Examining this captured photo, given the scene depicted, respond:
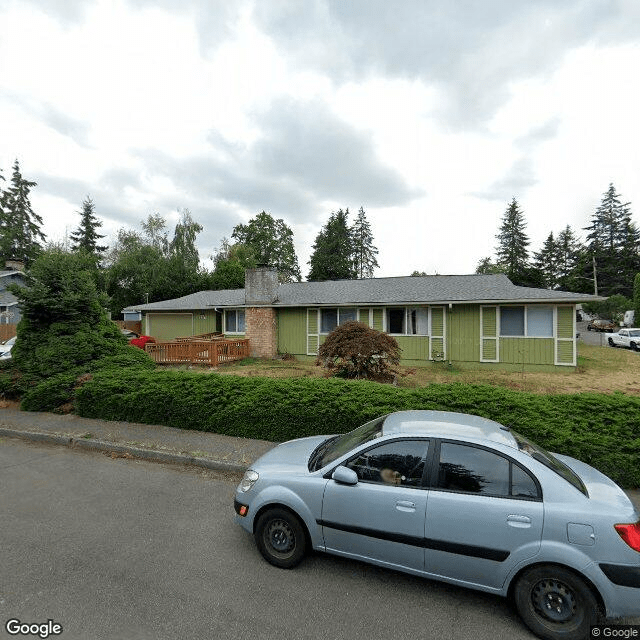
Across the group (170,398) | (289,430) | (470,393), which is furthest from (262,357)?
(470,393)

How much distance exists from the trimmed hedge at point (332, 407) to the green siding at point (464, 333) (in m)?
9.09

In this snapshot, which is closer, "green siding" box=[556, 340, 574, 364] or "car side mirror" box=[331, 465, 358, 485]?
"car side mirror" box=[331, 465, 358, 485]

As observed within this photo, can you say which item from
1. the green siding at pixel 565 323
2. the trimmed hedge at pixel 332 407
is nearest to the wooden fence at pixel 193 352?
the trimmed hedge at pixel 332 407

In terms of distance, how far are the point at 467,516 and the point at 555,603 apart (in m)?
0.84

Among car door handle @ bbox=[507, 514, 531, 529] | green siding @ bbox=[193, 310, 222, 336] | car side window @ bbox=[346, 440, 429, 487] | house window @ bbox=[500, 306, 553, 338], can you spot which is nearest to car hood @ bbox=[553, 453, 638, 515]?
car door handle @ bbox=[507, 514, 531, 529]

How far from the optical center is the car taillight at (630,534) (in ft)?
8.23

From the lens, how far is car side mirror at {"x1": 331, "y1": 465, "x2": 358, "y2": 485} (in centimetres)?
312

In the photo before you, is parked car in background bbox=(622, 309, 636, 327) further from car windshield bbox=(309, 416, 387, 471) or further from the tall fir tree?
car windshield bbox=(309, 416, 387, 471)

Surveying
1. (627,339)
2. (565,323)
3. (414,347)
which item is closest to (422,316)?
(414,347)

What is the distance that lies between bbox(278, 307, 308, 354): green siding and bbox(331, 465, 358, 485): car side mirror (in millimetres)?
13982

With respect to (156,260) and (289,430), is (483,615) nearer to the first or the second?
(289,430)

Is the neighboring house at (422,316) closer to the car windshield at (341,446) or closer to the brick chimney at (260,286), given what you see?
the brick chimney at (260,286)

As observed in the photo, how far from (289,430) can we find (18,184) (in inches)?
2192

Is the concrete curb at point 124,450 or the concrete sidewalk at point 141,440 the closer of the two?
the concrete curb at point 124,450
